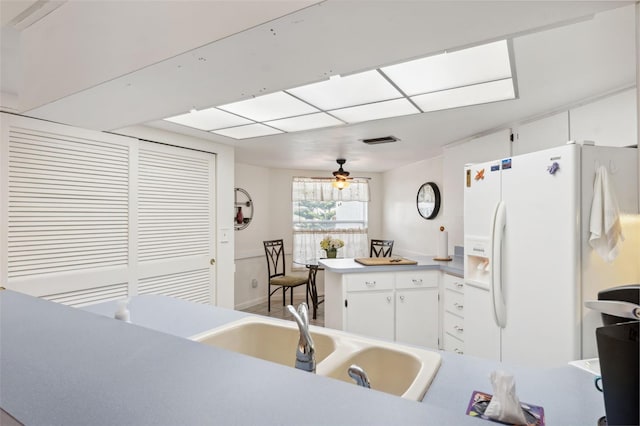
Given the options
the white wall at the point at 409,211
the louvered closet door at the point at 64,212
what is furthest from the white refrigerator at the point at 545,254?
the louvered closet door at the point at 64,212

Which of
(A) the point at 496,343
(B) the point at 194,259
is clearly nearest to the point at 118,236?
(B) the point at 194,259

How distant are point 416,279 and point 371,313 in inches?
22.1

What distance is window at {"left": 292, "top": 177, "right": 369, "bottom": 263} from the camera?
5850 millimetres

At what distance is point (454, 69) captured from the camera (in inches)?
71.3

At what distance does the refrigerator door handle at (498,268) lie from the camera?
2.20 meters

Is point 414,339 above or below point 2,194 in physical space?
below

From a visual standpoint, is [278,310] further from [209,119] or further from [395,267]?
[209,119]

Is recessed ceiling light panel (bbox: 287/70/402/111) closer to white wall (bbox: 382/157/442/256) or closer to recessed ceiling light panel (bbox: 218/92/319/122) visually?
recessed ceiling light panel (bbox: 218/92/319/122)

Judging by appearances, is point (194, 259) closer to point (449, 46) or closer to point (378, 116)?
point (378, 116)

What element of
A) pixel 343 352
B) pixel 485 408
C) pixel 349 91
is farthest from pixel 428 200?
pixel 485 408

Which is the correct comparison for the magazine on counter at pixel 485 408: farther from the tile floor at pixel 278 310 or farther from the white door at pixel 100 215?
the tile floor at pixel 278 310

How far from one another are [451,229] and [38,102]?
3752mm

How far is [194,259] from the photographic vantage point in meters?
3.49

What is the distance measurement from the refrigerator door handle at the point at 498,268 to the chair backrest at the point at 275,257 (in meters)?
3.71
